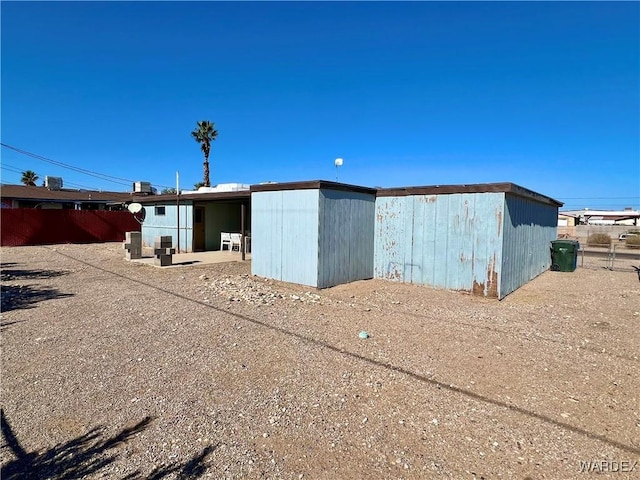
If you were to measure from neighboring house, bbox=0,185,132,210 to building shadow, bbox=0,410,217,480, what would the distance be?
23.8 meters

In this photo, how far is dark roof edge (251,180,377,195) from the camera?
852 centimetres

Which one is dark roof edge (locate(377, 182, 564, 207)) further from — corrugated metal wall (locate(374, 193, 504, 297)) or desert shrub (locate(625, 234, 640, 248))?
desert shrub (locate(625, 234, 640, 248))

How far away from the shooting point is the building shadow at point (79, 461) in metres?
2.36

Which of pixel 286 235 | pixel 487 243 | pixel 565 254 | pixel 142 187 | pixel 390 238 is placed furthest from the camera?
pixel 142 187

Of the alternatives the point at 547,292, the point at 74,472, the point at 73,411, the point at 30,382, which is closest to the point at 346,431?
the point at 74,472

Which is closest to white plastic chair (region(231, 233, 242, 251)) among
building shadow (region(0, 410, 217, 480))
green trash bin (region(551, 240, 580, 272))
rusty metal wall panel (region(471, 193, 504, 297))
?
rusty metal wall panel (region(471, 193, 504, 297))

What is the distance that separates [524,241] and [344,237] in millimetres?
5122

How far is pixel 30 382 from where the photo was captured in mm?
3623

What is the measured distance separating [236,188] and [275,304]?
36.0 feet

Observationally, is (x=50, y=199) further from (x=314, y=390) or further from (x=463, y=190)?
(x=314, y=390)

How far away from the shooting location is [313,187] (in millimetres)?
8594

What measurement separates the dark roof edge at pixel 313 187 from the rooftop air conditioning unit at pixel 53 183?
26.6 meters

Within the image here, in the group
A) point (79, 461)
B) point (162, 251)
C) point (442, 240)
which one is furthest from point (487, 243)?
point (162, 251)

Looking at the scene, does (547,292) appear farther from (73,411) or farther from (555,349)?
(73,411)
